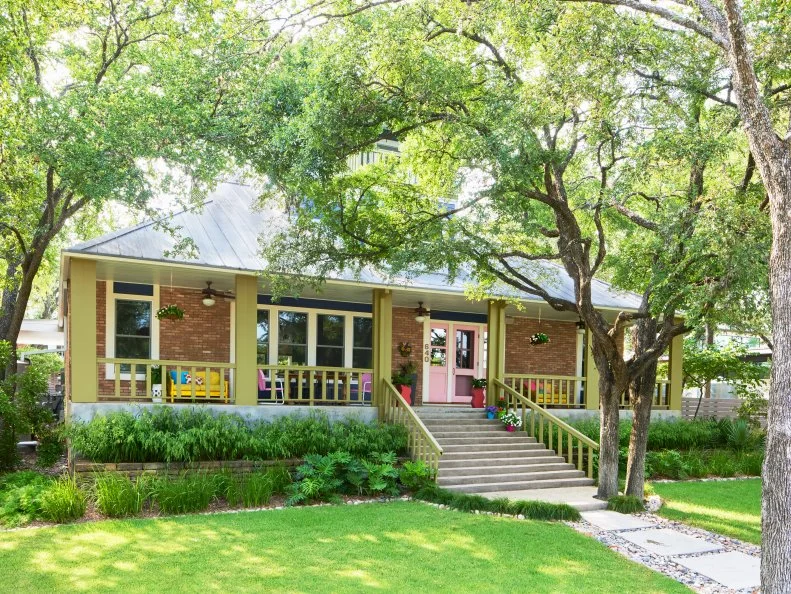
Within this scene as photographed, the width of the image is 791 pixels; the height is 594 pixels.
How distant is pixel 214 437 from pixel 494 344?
7378mm

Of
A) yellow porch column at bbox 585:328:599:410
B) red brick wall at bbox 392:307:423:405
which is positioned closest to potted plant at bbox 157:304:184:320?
red brick wall at bbox 392:307:423:405

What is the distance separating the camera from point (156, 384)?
42.7 ft

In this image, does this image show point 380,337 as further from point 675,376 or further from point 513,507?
point 675,376

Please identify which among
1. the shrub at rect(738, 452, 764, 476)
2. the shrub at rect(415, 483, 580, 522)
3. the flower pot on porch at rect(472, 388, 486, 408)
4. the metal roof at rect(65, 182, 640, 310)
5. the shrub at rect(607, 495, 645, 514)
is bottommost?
the shrub at rect(738, 452, 764, 476)

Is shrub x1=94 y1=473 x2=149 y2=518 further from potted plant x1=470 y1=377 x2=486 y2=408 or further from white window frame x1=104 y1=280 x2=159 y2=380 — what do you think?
potted plant x1=470 y1=377 x2=486 y2=408

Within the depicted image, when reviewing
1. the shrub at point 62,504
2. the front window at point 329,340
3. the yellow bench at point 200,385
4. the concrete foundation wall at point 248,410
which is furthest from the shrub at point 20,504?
the front window at point 329,340

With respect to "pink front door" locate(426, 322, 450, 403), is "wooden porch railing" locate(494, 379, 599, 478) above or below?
below

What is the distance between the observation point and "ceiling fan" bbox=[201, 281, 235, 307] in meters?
13.5

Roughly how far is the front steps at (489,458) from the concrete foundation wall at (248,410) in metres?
1.66

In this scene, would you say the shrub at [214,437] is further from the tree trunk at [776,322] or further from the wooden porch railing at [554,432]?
the tree trunk at [776,322]

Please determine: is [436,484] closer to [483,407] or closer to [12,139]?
[483,407]

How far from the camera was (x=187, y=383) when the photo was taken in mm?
13672

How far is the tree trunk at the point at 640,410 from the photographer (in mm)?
11453

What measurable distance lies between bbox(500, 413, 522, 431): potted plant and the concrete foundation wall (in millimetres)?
3133
